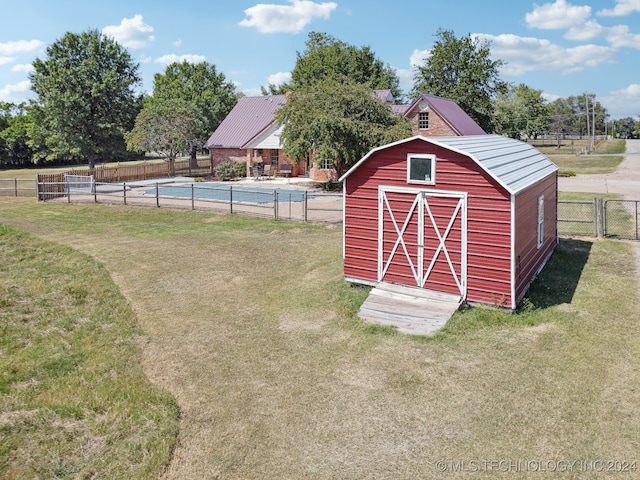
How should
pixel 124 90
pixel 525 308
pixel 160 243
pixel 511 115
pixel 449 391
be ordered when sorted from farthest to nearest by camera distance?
pixel 511 115, pixel 124 90, pixel 160 243, pixel 525 308, pixel 449 391

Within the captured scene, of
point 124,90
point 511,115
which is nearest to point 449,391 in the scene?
point 124,90

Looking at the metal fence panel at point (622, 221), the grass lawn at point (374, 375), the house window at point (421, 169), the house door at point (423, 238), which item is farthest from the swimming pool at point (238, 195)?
the house window at point (421, 169)

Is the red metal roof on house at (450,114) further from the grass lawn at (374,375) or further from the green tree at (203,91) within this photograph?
the grass lawn at (374,375)

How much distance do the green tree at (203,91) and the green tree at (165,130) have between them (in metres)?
2.94

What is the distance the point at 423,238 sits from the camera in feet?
38.4

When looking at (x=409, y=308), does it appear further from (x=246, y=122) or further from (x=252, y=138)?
(x=246, y=122)

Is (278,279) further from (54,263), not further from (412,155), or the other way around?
(54,263)

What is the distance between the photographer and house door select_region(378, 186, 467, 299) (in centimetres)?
1126

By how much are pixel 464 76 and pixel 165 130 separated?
31.4m

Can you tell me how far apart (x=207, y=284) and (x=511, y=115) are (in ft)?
211

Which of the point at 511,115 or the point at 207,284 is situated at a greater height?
the point at 511,115

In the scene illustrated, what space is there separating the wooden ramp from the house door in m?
0.25

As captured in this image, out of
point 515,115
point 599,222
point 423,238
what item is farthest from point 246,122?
point 515,115

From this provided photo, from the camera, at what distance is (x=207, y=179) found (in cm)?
4244
